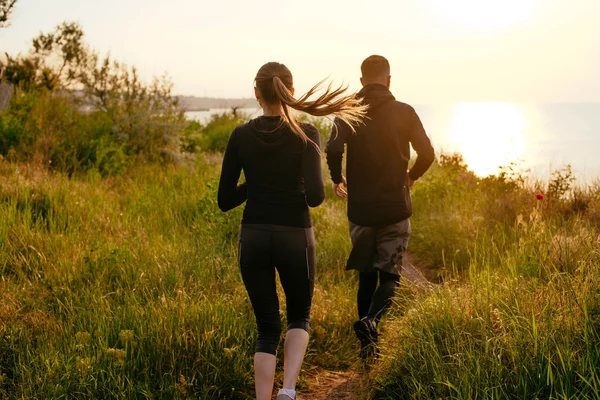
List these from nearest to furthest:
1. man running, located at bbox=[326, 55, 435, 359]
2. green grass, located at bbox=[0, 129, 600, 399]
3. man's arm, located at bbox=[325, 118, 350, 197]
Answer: green grass, located at bbox=[0, 129, 600, 399]
man running, located at bbox=[326, 55, 435, 359]
man's arm, located at bbox=[325, 118, 350, 197]

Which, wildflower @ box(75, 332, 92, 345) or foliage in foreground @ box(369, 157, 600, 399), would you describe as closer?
foliage in foreground @ box(369, 157, 600, 399)

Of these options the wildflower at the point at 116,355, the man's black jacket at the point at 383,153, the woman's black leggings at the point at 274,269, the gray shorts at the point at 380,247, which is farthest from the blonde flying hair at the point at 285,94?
the wildflower at the point at 116,355

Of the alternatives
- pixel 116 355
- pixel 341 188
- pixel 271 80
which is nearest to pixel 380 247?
pixel 341 188

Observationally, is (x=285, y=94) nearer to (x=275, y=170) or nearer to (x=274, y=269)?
(x=275, y=170)

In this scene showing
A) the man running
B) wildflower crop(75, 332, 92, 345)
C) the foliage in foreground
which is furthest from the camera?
the man running

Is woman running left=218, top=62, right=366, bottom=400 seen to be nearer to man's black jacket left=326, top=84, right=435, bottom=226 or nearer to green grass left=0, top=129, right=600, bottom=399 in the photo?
green grass left=0, top=129, right=600, bottom=399

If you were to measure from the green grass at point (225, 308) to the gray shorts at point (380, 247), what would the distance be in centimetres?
33

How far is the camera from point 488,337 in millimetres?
3664

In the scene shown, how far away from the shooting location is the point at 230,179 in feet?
11.8

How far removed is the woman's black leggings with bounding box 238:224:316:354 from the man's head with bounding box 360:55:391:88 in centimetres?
165

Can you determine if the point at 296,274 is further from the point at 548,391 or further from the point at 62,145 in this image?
the point at 62,145

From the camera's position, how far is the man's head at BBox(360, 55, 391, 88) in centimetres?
473

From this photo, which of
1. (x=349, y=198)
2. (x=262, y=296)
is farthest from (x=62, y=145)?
(x=262, y=296)

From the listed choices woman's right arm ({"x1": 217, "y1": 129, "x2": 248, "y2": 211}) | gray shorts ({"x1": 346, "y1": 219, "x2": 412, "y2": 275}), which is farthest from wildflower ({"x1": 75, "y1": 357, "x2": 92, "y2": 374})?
gray shorts ({"x1": 346, "y1": 219, "x2": 412, "y2": 275})
